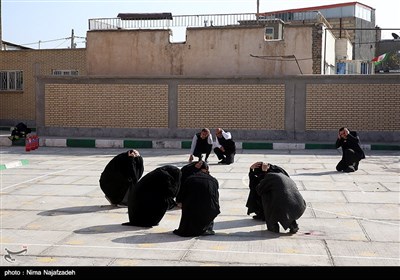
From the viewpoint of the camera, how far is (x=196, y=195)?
736 cm

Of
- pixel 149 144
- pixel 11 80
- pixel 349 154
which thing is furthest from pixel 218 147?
pixel 11 80

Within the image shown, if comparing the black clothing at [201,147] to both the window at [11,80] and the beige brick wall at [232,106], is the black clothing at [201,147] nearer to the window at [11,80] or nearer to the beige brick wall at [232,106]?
the beige brick wall at [232,106]

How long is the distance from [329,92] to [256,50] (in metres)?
3.18

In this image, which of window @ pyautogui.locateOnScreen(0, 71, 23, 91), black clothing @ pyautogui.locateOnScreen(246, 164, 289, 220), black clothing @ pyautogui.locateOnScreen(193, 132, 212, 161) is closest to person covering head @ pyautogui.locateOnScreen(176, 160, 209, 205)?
black clothing @ pyautogui.locateOnScreen(246, 164, 289, 220)

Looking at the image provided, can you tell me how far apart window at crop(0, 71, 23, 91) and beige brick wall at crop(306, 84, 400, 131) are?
53.4 feet

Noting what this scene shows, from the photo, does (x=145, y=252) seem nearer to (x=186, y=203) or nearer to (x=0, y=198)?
(x=186, y=203)

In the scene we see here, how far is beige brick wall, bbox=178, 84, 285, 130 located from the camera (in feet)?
68.9

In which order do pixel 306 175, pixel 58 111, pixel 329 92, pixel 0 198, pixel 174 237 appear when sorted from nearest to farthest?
pixel 174 237, pixel 0 198, pixel 306 175, pixel 329 92, pixel 58 111

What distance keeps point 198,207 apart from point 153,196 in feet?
2.86

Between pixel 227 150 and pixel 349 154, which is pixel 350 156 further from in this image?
pixel 227 150

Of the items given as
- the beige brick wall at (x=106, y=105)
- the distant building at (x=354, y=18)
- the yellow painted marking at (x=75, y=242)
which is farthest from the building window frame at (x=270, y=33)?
the distant building at (x=354, y=18)

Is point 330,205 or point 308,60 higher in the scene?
point 308,60

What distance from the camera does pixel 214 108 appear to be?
2138cm

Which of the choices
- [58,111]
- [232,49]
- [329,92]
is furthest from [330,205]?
[58,111]
